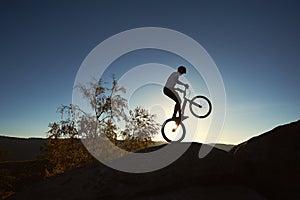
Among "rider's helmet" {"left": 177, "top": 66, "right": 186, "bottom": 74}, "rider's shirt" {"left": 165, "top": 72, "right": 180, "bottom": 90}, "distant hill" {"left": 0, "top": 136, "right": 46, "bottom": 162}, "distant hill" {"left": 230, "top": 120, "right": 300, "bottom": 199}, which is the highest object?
"distant hill" {"left": 0, "top": 136, "right": 46, "bottom": 162}

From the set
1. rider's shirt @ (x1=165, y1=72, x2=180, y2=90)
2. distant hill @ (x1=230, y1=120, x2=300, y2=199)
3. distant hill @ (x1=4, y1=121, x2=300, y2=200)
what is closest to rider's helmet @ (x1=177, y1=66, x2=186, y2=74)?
rider's shirt @ (x1=165, y1=72, x2=180, y2=90)

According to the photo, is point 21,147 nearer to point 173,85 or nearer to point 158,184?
point 173,85

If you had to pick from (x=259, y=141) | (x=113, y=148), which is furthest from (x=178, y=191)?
(x=113, y=148)

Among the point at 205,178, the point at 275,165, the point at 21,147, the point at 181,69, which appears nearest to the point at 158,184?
the point at 205,178

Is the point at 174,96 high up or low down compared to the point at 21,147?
down

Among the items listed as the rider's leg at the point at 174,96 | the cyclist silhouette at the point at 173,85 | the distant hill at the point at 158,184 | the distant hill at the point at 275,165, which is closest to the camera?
the distant hill at the point at 158,184

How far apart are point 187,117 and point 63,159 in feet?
68.0

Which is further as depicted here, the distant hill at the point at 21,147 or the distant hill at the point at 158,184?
the distant hill at the point at 21,147

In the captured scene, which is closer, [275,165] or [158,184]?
[158,184]

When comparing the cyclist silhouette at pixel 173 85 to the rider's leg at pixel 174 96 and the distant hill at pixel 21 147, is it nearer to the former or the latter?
the rider's leg at pixel 174 96

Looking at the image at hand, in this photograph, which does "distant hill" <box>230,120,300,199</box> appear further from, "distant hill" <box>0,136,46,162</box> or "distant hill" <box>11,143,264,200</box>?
"distant hill" <box>0,136,46,162</box>

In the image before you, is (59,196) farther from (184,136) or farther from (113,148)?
(113,148)

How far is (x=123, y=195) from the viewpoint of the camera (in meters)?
6.07

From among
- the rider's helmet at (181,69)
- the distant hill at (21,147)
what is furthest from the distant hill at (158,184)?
the distant hill at (21,147)
